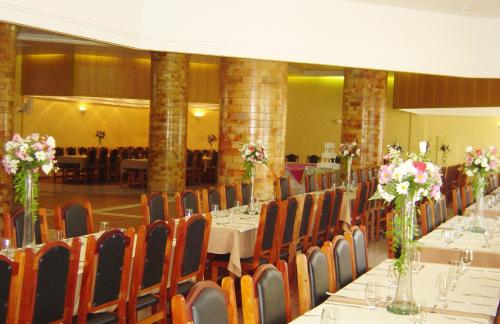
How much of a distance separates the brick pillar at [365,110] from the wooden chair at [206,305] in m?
11.9

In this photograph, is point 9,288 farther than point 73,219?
No

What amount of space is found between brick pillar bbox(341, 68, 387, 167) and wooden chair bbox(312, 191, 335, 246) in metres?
7.07

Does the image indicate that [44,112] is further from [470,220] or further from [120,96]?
[470,220]

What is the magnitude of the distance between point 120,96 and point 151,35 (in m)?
14.5

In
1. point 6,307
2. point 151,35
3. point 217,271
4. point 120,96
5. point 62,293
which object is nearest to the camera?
point 6,307

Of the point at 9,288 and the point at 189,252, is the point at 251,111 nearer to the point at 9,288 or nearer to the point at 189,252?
the point at 189,252

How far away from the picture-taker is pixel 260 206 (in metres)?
7.68

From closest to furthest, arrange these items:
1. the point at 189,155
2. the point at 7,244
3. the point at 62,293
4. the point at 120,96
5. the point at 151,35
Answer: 1. the point at 62,293
2. the point at 7,244
3. the point at 151,35
4. the point at 189,155
5. the point at 120,96

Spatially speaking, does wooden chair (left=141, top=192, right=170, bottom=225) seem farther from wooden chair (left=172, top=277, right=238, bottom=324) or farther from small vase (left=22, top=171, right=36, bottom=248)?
wooden chair (left=172, top=277, right=238, bottom=324)

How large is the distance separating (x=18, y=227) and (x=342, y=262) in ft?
8.03

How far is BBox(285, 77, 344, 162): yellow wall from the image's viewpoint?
71.1 ft

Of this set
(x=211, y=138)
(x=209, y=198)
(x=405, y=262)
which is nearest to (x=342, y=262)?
(x=405, y=262)

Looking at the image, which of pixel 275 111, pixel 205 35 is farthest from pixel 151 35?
pixel 275 111

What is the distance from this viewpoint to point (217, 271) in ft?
20.4
